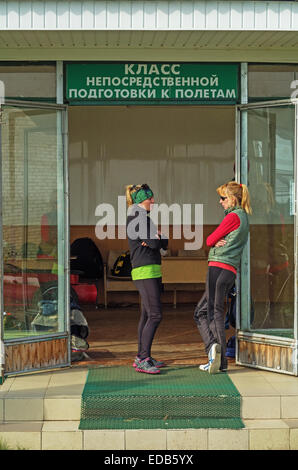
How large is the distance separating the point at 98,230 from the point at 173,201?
1.27m

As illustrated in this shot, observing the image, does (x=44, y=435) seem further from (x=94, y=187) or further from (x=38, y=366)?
(x=94, y=187)

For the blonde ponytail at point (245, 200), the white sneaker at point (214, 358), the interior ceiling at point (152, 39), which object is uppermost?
the interior ceiling at point (152, 39)

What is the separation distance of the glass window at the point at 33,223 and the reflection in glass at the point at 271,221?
5.92 ft

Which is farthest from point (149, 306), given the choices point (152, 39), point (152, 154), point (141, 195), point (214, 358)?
point (152, 154)

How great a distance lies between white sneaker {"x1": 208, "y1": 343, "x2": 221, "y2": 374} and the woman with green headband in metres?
0.47

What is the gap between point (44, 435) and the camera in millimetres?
5852

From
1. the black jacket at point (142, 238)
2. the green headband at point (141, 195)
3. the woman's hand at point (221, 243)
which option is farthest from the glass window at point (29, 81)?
the woman's hand at point (221, 243)

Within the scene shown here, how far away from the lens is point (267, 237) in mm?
7320

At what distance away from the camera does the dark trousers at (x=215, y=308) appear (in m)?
6.75

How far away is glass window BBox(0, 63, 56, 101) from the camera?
281 inches

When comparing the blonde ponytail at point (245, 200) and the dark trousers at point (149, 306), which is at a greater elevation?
the blonde ponytail at point (245, 200)

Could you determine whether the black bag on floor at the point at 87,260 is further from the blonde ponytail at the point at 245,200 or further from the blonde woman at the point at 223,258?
the blonde ponytail at the point at 245,200
